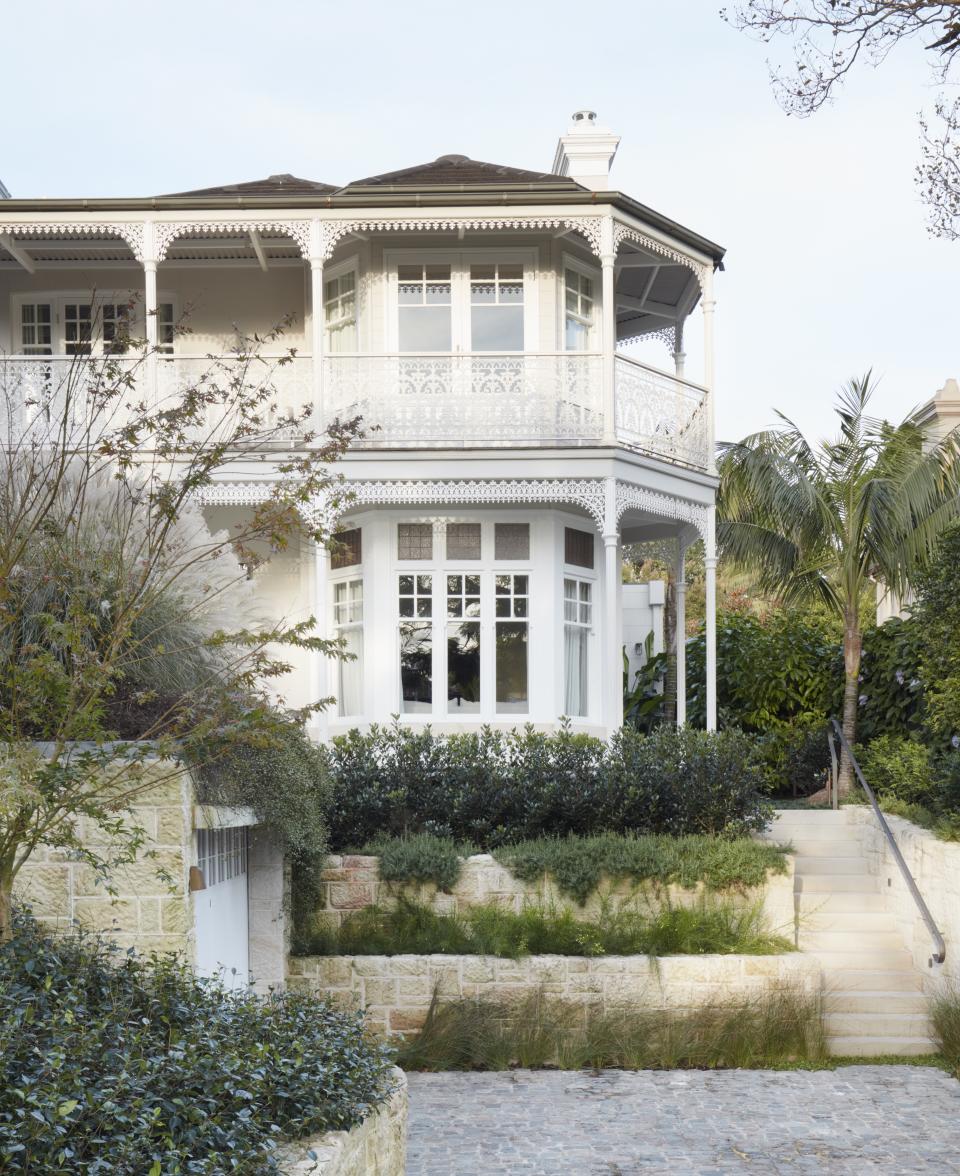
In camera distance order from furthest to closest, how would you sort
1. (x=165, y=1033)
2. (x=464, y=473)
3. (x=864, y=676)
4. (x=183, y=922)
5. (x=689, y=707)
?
(x=689, y=707) → (x=864, y=676) → (x=464, y=473) → (x=183, y=922) → (x=165, y=1033)

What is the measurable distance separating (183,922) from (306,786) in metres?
2.76

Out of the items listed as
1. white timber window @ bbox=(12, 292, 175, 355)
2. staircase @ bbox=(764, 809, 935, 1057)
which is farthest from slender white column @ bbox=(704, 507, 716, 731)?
white timber window @ bbox=(12, 292, 175, 355)

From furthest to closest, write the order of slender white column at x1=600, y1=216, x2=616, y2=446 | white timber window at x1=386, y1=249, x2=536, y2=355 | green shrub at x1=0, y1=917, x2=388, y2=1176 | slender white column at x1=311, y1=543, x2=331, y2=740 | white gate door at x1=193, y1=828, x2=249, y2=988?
white timber window at x1=386, y1=249, x2=536, y2=355 → slender white column at x1=600, y1=216, x2=616, y2=446 → slender white column at x1=311, y1=543, x2=331, y2=740 → white gate door at x1=193, y1=828, x2=249, y2=988 → green shrub at x1=0, y1=917, x2=388, y2=1176

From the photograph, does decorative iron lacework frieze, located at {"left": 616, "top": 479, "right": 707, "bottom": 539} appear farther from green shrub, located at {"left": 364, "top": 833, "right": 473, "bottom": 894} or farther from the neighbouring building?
green shrub, located at {"left": 364, "top": 833, "right": 473, "bottom": 894}

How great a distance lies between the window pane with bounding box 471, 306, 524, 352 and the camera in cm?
1611

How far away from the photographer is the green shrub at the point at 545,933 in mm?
11055

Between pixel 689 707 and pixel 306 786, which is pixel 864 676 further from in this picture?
pixel 306 786

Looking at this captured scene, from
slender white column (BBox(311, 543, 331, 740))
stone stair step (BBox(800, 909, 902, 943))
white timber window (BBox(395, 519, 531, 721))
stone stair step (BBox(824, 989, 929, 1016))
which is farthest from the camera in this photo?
white timber window (BBox(395, 519, 531, 721))

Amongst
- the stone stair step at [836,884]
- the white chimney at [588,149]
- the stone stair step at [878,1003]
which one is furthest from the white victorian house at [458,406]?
the stone stair step at [878,1003]

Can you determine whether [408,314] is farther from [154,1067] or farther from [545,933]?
[154,1067]

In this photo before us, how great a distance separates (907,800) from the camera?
13.6m

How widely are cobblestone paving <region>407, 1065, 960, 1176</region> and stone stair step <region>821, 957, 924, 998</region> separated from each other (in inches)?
35.4

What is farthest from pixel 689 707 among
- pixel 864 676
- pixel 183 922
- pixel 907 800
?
pixel 183 922

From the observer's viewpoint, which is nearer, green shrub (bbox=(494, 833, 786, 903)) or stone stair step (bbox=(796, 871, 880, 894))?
green shrub (bbox=(494, 833, 786, 903))
